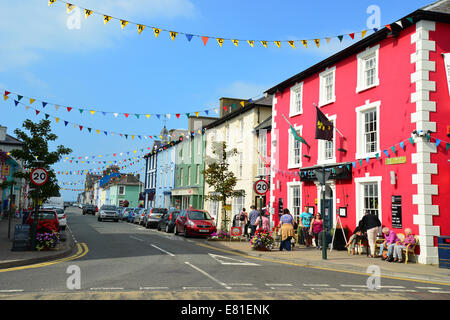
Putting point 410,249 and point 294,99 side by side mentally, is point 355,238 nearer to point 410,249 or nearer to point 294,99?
point 410,249

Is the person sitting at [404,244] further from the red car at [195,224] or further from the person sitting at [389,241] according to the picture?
the red car at [195,224]

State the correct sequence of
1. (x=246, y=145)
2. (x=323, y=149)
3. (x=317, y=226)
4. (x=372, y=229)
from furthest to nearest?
(x=246, y=145) → (x=323, y=149) → (x=317, y=226) → (x=372, y=229)

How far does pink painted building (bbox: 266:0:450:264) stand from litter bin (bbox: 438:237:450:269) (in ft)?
2.90

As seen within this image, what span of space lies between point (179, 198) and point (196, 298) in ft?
126

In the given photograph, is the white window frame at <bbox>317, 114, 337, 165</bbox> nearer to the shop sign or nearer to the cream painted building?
the shop sign

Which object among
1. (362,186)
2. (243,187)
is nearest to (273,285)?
(362,186)

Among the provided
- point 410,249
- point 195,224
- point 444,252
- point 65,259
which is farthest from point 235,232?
point 444,252

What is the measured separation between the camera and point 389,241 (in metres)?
14.0

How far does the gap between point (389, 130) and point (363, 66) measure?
346 cm

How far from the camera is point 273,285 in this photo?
8273 mm

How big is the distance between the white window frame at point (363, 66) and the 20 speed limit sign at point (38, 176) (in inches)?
501

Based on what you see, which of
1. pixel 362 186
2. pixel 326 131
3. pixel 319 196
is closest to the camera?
pixel 362 186

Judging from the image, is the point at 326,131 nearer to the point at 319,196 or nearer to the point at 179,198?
the point at 319,196
